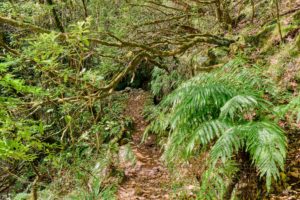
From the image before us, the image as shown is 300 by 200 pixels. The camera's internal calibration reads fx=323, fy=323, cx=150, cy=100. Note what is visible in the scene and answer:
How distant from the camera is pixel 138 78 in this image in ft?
38.4

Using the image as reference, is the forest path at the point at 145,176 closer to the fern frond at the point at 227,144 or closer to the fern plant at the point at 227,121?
the fern plant at the point at 227,121

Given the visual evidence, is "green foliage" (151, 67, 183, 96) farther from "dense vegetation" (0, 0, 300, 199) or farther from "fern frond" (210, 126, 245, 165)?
"fern frond" (210, 126, 245, 165)

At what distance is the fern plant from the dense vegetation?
1cm

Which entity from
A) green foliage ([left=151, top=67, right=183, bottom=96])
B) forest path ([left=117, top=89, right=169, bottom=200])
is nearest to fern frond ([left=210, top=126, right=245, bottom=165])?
forest path ([left=117, top=89, right=169, bottom=200])

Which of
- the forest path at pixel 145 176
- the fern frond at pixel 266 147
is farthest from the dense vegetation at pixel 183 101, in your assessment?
the forest path at pixel 145 176

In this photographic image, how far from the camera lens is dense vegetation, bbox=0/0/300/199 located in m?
2.83

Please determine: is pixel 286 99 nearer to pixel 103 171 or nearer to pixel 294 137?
pixel 294 137

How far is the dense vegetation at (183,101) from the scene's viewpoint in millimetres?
2828

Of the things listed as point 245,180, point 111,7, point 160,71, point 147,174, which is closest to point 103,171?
point 147,174

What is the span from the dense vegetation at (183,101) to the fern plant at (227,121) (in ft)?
0.03

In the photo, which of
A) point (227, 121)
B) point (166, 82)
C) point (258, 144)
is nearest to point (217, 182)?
point (227, 121)

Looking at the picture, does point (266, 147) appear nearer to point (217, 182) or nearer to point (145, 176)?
point (217, 182)

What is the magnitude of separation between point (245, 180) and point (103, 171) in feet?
9.98

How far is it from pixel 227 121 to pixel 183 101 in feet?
1.66
